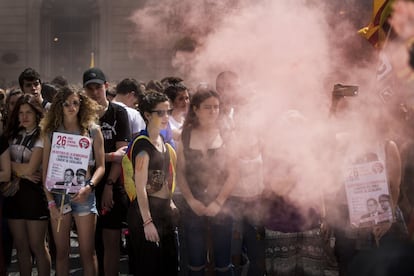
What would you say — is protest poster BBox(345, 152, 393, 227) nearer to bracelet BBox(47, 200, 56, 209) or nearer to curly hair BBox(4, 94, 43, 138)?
bracelet BBox(47, 200, 56, 209)

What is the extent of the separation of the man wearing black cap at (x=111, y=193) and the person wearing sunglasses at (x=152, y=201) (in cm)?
58

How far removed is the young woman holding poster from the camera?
4750mm

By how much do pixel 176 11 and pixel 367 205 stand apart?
323 inches

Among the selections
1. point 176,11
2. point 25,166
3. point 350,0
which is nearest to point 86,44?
point 176,11

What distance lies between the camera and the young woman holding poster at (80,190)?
475cm

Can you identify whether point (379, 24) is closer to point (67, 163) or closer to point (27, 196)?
point (67, 163)

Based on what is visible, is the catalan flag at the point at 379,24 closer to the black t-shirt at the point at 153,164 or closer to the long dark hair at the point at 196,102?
the long dark hair at the point at 196,102

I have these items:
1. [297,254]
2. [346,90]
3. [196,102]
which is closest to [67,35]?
[196,102]

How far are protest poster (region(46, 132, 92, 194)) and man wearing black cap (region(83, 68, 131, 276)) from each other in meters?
0.38

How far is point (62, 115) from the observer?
16.0ft

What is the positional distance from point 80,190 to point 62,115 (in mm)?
685

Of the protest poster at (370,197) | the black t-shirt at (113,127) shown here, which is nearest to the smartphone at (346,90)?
the protest poster at (370,197)

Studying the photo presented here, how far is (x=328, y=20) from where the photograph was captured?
21.0 feet

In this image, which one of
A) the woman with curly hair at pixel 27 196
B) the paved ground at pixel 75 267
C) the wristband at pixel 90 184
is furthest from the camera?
the paved ground at pixel 75 267
